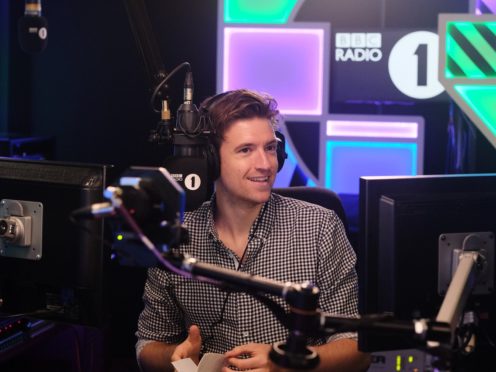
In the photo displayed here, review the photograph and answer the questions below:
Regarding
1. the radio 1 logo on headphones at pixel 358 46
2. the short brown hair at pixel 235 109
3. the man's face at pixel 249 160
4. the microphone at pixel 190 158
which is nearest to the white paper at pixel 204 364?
the microphone at pixel 190 158

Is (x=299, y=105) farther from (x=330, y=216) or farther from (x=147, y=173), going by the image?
(x=147, y=173)

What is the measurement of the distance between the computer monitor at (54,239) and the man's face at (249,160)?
46 centimetres

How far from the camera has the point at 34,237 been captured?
1.89m

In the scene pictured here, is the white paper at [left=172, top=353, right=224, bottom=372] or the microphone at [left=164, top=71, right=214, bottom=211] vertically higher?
the microphone at [left=164, top=71, right=214, bottom=211]

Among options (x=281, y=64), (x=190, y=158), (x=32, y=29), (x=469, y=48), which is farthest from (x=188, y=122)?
(x=281, y=64)

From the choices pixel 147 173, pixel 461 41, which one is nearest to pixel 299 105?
pixel 461 41

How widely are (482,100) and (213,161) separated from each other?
5.72 feet

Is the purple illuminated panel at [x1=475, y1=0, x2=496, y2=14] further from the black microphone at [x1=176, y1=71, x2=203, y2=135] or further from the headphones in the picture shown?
the black microphone at [x1=176, y1=71, x2=203, y2=135]

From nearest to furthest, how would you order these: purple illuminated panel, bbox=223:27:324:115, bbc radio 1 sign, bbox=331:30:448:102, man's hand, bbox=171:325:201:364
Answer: man's hand, bbox=171:325:201:364 < bbc radio 1 sign, bbox=331:30:448:102 < purple illuminated panel, bbox=223:27:324:115

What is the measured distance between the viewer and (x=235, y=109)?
2.25m

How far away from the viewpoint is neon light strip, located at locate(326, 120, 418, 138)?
3957 millimetres

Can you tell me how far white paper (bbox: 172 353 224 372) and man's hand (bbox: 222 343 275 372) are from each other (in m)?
0.02

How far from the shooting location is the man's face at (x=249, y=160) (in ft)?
7.23

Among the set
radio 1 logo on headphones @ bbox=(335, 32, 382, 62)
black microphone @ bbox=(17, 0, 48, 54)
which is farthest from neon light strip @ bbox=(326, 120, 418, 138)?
black microphone @ bbox=(17, 0, 48, 54)
